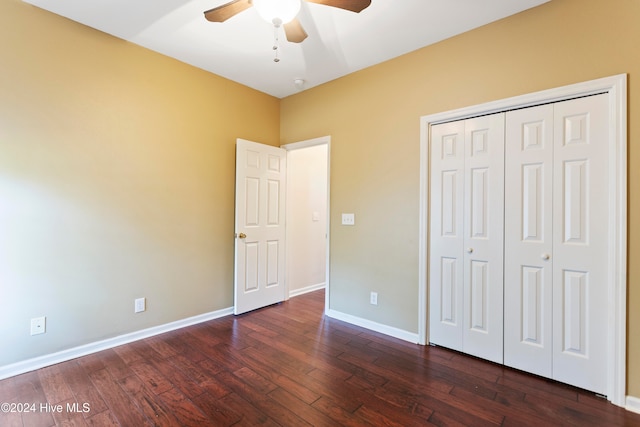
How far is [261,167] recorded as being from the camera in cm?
364

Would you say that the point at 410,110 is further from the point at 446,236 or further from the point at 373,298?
the point at 373,298

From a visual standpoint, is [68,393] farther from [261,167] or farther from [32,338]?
[261,167]

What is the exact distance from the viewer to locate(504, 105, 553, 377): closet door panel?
2145 mm

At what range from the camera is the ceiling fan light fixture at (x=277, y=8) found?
162 cm

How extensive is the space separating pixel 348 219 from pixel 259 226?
1.11 metres

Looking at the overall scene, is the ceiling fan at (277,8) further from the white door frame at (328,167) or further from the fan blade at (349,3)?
the white door frame at (328,167)

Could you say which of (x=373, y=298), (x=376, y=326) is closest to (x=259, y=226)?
(x=373, y=298)

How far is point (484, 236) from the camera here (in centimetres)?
243

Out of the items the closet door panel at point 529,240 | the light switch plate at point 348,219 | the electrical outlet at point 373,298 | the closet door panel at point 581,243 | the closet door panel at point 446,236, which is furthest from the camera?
the light switch plate at point 348,219

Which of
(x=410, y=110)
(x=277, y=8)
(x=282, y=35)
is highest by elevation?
(x=282, y=35)

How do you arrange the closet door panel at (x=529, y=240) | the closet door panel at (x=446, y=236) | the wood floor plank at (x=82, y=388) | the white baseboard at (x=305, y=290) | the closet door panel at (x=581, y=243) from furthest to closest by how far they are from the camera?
the white baseboard at (x=305, y=290) → the closet door panel at (x=446, y=236) → the closet door panel at (x=529, y=240) → the closet door panel at (x=581, y=243) → the wood floor plank at (x=82, y=388)

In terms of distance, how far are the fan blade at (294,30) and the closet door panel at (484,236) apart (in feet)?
4.98

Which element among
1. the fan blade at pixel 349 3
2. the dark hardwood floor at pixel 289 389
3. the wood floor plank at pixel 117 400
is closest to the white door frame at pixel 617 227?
the dark hardwood floor at pixel 289 389

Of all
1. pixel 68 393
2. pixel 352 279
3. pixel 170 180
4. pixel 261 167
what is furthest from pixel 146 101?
pixel 352 279
